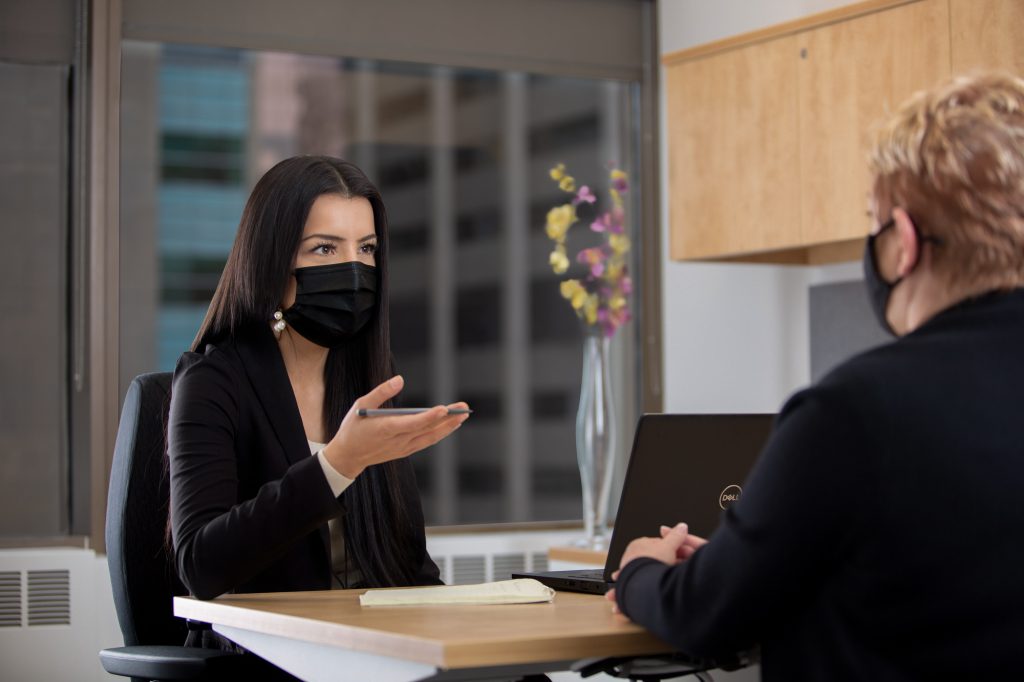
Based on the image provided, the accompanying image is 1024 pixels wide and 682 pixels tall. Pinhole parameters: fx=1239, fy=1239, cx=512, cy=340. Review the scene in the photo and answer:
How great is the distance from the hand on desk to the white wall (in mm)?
2338

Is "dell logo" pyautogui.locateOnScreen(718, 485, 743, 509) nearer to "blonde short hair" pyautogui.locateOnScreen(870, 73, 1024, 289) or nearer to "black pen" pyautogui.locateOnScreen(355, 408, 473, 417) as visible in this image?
"black pen" pyautogui.locateOnScreen(355, 408, 473, 417)

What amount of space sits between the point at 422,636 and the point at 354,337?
3.12ft

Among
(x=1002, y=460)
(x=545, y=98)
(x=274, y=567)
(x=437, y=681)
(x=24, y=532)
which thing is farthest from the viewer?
(x=545, y=98)

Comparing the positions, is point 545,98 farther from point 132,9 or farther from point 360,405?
point 360,405

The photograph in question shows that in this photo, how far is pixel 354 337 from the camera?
2.17m

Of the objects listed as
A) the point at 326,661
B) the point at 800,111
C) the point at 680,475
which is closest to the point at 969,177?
the point at 680,475

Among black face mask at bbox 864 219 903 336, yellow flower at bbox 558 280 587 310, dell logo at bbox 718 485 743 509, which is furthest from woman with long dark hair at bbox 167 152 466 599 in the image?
yellow flower at bbox 558 280 587 310

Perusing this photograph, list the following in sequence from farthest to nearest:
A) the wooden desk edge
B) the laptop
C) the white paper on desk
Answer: the laptop
the white paper on desk
the wooden desk edge

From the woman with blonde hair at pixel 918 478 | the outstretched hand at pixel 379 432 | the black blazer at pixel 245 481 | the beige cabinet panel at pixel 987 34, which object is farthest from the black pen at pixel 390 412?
the beige cabinet panel at pixel 987 34

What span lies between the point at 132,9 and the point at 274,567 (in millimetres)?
2254

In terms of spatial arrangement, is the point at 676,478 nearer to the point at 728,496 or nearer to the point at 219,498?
the point at 728,496

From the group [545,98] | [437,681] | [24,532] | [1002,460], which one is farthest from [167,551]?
[545,98]

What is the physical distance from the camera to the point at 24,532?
3.51 meters

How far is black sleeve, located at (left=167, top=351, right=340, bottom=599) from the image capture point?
167 cm
